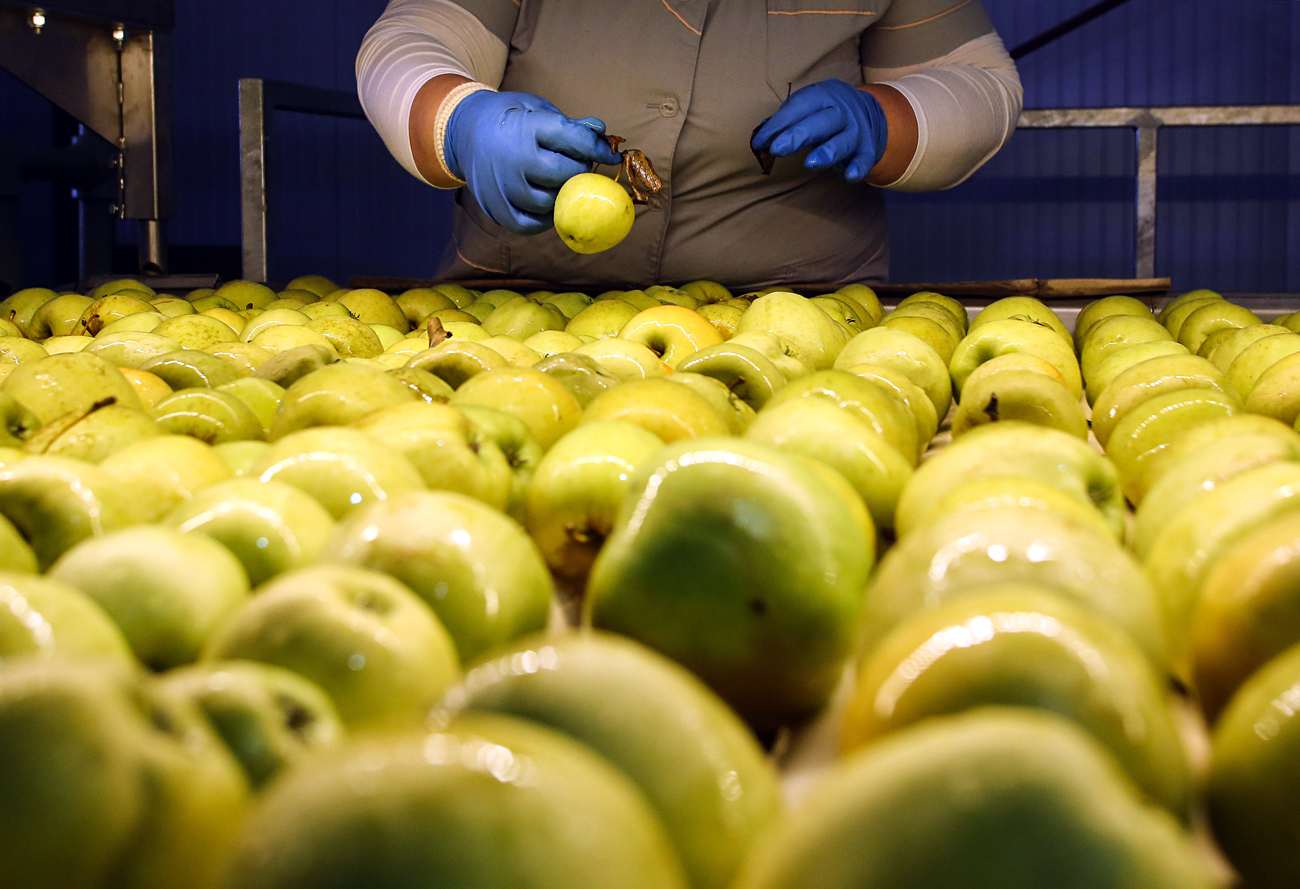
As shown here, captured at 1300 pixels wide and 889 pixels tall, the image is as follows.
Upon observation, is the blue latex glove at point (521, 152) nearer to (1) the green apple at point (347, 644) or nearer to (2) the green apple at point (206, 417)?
(2) the green apple at point (206, 417)

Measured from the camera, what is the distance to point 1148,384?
1.67 metres

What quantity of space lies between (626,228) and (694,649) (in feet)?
6.93

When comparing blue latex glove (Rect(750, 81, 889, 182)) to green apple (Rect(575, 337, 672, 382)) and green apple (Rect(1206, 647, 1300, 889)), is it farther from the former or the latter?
green apple (Rect(1206, 647, 1300, 889))

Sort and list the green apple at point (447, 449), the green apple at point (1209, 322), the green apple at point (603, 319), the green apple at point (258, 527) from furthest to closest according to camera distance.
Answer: the green apple at point (603, 319), the green apple at point (1209, 322), the green apple at point (447, 449), the green apple at point (258, 527)

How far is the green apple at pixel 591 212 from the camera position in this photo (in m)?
2.71

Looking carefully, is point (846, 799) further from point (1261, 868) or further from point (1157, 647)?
point (1157, 647)

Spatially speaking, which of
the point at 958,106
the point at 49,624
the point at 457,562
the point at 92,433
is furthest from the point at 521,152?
the point at 49,624

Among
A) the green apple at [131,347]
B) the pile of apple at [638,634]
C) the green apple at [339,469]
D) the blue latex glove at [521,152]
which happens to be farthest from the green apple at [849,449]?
the blue latex glove at [521,152]

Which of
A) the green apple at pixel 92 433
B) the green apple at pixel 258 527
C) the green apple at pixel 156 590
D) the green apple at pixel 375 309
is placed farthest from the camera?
the green apple at pixel 375 309

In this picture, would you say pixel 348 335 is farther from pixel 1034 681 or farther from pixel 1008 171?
pixel 1008 171

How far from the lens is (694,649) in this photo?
32.6 inches

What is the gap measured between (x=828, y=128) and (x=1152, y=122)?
1.79 m

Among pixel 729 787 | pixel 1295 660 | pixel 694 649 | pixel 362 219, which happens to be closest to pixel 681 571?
pixel 694 649

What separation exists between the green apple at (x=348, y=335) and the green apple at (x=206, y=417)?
28.3 inches
